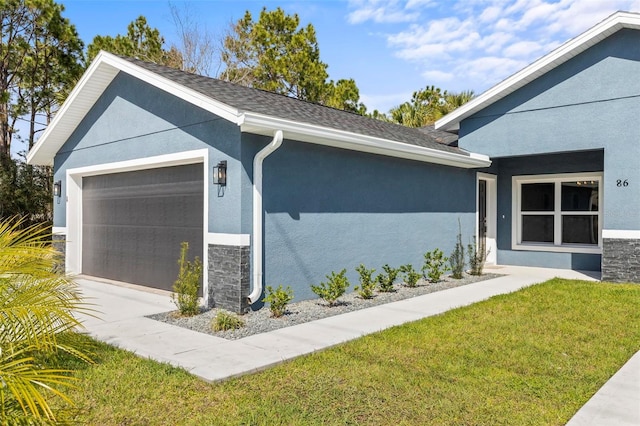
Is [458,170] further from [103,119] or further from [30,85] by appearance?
[30,85]

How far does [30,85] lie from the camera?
1967 cm

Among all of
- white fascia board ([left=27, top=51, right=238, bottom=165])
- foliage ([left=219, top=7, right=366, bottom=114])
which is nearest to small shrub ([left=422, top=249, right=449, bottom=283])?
white fascia board ([left=27, top=51, right=238, bottom=165])

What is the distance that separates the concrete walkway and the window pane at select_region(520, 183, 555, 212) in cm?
427

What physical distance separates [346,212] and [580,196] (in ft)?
22.8

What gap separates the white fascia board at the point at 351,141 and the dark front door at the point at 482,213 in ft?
4.86

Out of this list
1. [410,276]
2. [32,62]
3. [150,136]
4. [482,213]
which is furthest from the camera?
[32,62]

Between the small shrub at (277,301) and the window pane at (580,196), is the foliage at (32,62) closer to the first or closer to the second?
the small shrub at (277,301)

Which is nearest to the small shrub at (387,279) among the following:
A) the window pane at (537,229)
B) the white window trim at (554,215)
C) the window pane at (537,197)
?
the white window trim at (554,215)

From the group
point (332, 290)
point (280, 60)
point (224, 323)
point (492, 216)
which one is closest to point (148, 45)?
point (280, 60)

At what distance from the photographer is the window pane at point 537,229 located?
39.9ft

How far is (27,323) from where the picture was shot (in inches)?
86.8

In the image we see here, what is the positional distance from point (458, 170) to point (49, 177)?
51.8ft

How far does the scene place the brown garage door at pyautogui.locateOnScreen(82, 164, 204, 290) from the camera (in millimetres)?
8156

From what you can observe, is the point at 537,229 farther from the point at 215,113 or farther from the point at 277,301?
the point at 215,113
